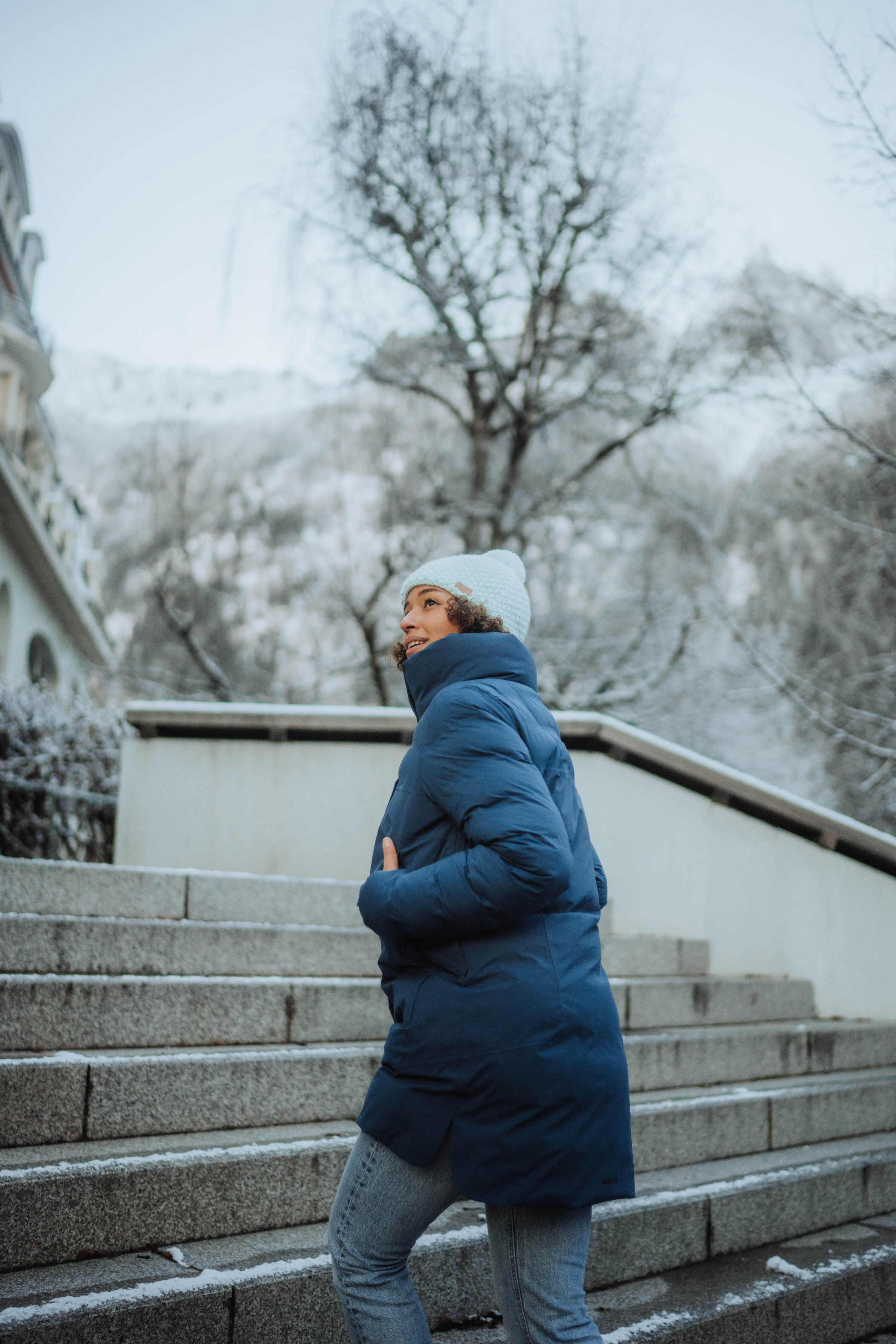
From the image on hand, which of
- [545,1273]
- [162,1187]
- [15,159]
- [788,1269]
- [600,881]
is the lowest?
[788,1269]

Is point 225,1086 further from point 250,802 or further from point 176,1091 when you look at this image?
point 250,802

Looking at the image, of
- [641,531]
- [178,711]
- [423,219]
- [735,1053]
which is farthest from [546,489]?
[735,1053]

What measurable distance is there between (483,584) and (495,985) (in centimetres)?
82

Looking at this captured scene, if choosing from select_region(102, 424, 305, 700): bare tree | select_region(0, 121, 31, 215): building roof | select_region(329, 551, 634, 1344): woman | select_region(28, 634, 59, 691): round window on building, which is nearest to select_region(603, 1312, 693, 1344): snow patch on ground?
select_region(329, 551, 634, 1344): woman

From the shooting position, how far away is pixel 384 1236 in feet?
5.68

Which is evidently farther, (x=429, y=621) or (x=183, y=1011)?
(x=183, y=1011)

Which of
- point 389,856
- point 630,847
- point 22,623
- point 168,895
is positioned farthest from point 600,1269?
point 22,623

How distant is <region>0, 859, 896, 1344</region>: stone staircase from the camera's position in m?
2.39

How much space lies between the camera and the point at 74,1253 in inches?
95.0

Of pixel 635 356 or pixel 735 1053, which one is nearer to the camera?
pixel 735 1053

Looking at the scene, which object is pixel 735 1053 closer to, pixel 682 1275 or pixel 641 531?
pixel 682 1275

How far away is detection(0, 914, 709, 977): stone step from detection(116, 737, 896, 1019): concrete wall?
5.38 ft

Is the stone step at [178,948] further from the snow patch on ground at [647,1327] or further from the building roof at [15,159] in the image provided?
the building roof at [15,159]

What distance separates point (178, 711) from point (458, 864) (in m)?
→ 4.62
